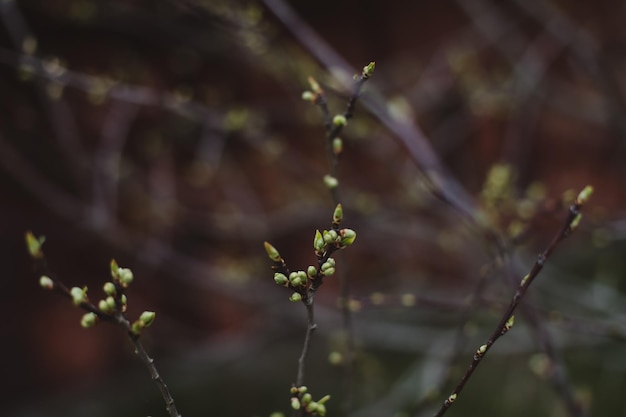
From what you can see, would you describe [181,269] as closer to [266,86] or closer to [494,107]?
[266,86]

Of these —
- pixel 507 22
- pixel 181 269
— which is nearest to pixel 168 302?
pixel 181 269

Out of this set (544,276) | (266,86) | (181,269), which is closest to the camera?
(544,276)

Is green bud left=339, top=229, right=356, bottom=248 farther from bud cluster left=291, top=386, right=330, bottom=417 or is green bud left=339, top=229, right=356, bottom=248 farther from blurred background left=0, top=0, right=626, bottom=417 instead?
blurred background left=0, top=0, right=626, bottom=417

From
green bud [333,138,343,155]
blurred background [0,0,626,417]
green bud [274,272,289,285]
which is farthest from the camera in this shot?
blurred background [0,0,626,417]

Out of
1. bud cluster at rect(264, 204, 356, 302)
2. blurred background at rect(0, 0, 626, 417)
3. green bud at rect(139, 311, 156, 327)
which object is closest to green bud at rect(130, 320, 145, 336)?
green bud at rect(139, 311, 156, 327)

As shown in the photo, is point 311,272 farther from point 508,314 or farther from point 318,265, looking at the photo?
point 508,314

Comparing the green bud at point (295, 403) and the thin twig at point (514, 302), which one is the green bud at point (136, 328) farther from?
the thin twig at point (514, 302)

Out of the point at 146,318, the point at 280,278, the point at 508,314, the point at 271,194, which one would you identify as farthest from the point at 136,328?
the point at 271,194
